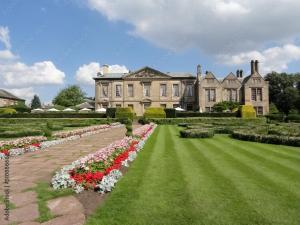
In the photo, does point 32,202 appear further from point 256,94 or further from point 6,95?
point 6,95

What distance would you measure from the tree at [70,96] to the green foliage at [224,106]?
Result: 183ft

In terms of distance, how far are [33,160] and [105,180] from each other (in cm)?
525

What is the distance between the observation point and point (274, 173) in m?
8.28

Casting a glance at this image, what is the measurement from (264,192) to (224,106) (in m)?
46.6

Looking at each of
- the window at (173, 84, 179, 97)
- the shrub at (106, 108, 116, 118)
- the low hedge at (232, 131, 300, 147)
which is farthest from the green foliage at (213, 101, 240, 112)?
the low hedge at (232, 131, 300, 147)

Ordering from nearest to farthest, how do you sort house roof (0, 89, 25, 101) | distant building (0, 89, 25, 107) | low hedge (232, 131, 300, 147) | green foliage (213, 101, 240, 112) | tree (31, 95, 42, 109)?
low hedge (232, 131, 300, 147), green foliage (213, 101, 240, 112), distant building (0, 89, 25, 107), house roof (0, 89, 25, 101), tree (31, 95, 42, 109)

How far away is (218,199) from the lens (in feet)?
19.8

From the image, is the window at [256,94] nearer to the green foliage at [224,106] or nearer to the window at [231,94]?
the window at [231,94]

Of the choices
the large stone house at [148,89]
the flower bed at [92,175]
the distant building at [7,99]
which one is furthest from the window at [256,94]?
the distant building at [7,99]

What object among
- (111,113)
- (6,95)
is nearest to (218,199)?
(111,113)

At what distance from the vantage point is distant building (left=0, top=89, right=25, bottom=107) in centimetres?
7206

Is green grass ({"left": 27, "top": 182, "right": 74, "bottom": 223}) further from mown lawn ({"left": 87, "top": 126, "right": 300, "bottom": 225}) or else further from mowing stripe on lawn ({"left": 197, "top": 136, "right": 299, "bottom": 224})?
mowing stripe on lawn ({"left": 197, "top": 136, "right": 299, "bottom": 224})

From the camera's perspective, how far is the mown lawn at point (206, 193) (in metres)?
5.12

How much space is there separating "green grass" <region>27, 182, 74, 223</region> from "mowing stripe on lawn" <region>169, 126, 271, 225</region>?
2627 mm
